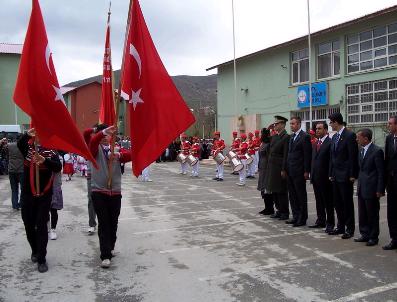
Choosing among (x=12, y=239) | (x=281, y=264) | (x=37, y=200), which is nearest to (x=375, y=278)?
(x=281, y=264)

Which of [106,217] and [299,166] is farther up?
[299,166]

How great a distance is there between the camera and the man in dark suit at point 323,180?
8.26 meters

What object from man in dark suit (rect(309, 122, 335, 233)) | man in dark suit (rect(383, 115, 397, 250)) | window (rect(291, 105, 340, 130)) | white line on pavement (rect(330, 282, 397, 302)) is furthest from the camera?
window (rect(291, 105, 340, 130))

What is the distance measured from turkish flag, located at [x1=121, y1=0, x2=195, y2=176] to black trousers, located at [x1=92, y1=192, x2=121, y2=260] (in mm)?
680

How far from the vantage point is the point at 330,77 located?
22812mm

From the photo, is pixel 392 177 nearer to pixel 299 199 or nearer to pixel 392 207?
pixel 392 207

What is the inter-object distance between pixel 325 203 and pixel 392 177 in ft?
5.67

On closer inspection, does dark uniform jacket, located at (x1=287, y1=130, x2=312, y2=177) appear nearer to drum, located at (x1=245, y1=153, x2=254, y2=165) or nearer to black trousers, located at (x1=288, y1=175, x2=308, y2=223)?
black trousers, located at (x1=288, y1=175, x2=308, y2=223)

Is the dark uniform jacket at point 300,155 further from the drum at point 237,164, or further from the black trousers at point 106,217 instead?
the drum at point 237,164

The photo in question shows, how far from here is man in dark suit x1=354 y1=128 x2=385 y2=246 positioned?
7.05 meters

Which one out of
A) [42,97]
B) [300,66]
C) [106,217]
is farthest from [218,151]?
[42,97]

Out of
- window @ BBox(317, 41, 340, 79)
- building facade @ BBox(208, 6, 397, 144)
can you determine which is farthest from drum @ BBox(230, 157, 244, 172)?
window @ BBox(317, 41, 340, 79)

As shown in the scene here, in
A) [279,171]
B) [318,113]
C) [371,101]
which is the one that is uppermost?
[371,101]

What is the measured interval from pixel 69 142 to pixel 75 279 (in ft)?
5.45
